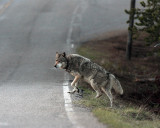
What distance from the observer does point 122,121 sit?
9.46m

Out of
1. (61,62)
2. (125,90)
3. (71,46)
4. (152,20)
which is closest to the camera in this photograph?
(61,62)

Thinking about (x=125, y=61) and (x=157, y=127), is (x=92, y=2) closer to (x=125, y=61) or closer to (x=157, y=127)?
(x=125, y=61)

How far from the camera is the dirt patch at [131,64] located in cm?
1653

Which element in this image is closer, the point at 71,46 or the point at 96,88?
the point at 96,88

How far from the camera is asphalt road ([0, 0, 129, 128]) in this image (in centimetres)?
972

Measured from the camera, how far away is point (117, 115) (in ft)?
33.1

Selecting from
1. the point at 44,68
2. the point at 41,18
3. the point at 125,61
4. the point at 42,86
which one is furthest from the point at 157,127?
the point at 41,18

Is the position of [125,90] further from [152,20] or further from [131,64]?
[131,64]

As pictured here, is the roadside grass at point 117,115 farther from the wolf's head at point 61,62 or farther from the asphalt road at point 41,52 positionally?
A: the wolf's head at point 61,62

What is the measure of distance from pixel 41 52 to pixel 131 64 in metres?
4.82

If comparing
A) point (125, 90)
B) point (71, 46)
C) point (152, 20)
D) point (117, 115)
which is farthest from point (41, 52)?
point (117, 115)

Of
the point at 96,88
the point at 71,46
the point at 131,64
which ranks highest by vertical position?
the point at 71,46

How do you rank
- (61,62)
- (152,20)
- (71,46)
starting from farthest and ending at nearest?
(71,46)
(152,20)
(61,62)

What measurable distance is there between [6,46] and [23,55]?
2.24 m
